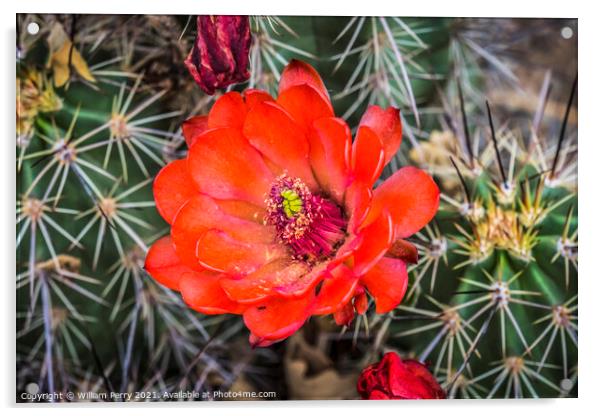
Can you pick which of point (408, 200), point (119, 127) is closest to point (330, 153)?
point (408, 200)

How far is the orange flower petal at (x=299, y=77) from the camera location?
1.56 m

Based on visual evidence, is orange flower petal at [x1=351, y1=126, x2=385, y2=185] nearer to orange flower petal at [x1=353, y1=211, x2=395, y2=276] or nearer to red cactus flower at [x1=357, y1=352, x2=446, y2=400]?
orange flower petal at [x1=353, y1=211, x2=395, y2=276]

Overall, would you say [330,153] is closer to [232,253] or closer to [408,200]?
[408,200]

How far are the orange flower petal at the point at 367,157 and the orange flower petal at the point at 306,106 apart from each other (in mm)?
105

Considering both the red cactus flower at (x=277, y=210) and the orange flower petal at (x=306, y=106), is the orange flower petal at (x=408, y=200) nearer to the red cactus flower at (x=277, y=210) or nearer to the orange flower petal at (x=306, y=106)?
the red cactus flower at (x=277, y=210)

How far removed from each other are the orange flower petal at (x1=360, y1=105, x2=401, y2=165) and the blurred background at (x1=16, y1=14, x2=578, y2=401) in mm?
54

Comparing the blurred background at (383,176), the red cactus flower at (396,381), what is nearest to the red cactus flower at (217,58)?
the blurred background at (383,176)

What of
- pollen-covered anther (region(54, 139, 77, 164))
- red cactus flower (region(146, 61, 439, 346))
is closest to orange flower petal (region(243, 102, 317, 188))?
red cactus flower (region(146, 61, 439, 346))

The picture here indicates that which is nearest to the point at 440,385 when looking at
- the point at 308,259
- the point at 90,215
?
the point at 308,259

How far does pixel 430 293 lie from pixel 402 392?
26 centimetres

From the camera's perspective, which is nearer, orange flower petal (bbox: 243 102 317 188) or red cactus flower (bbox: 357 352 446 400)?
orange flower petal (bbox: 243 102 317 188)

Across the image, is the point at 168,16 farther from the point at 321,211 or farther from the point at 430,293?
the point at 430,293

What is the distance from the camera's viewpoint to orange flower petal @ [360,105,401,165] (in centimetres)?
152

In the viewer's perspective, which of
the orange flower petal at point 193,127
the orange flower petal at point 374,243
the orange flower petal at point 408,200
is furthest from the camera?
the orange flower petal at point 193,127
